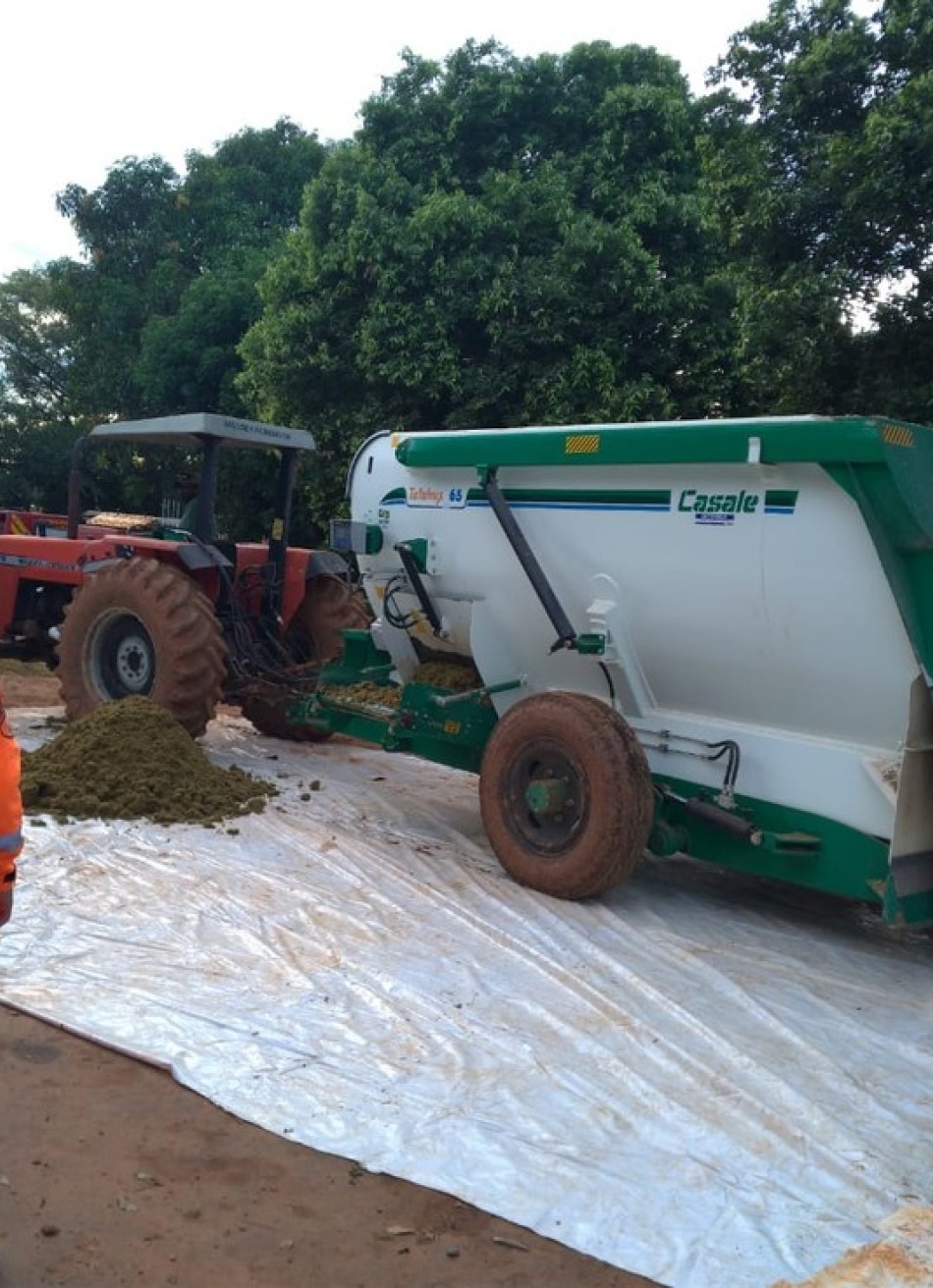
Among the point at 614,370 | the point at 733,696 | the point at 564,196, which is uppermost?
the point at 564,196

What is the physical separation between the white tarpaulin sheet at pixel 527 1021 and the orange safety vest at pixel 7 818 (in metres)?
1.11

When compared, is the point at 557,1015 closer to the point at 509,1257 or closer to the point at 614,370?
the point at 509,1257

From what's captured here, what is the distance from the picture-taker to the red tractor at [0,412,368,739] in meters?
7.60

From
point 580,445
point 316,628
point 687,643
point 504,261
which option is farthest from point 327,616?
point 504,261

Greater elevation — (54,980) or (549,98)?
(549,98)

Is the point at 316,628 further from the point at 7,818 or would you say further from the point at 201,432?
the point at 7,818

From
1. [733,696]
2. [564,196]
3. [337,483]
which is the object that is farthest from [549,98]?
[733,696]

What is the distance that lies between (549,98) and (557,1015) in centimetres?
1260

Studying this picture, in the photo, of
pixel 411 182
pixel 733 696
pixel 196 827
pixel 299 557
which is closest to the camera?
pixel 733 696

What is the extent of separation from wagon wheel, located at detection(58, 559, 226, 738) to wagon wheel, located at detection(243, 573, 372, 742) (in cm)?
92

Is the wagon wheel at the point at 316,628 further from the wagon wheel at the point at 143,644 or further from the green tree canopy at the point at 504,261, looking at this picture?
the green tree canopy at the point at 504,261

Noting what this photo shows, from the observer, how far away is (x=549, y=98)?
1422cm

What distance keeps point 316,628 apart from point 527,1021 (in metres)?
5.00

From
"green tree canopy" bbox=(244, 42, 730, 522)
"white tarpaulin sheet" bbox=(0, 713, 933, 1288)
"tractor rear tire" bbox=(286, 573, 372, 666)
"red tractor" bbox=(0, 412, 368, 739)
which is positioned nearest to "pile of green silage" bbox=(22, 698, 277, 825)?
"white tarpaulin sheet" bbox=(0, 713, 933, 1288)
